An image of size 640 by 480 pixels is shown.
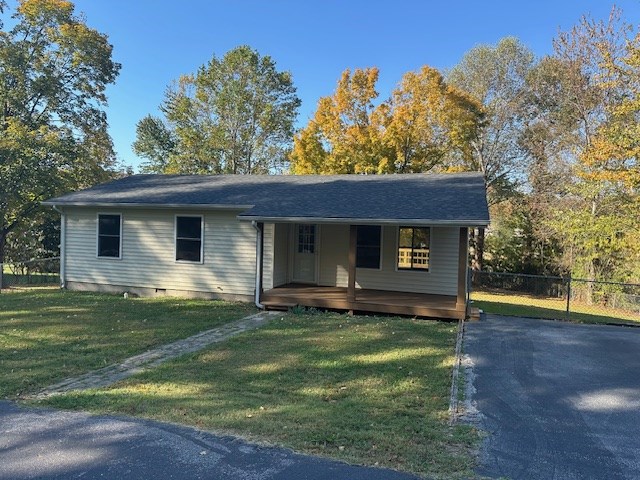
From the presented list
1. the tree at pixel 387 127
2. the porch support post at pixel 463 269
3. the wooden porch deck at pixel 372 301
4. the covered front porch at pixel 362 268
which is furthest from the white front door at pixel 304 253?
the tree at pixel 387 127

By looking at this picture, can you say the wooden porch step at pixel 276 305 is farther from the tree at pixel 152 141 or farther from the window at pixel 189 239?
the tree at pixel 152 141

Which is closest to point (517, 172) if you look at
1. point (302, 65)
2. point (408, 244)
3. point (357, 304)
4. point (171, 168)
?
point (302, 65)

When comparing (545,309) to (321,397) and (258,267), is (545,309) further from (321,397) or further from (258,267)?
(321,397)

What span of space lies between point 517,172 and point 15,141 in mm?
24726

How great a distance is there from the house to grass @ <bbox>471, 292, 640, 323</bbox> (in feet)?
10.2

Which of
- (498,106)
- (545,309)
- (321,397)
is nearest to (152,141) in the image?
(498,106)

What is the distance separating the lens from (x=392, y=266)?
1166 cm

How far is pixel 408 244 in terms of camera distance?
11469 millimetres

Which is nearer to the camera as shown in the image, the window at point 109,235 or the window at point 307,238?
the window at point 307,238

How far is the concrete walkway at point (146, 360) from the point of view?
5117 mm

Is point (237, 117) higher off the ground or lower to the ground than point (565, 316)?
higher

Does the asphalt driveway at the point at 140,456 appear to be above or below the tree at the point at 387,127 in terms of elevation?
below

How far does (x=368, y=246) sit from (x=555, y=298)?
12318 mm

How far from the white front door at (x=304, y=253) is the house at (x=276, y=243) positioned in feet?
0.09
